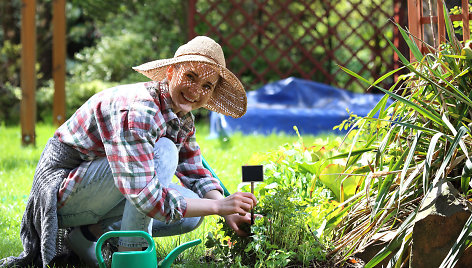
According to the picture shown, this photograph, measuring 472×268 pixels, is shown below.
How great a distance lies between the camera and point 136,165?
76.1 inches

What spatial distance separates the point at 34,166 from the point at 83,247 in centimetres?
193

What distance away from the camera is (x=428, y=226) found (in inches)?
74.3

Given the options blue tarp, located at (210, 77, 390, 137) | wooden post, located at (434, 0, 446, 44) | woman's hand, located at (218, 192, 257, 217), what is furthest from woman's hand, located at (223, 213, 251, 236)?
blue tarp, located at (210, 77, 390, 137)

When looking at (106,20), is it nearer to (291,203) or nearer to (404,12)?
(404,12)

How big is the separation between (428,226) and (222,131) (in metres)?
3.56

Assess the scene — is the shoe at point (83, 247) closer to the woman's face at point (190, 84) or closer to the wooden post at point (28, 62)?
the woman's face at point (190, 84)

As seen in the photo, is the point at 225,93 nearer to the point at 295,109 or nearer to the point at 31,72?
the point at 31,72

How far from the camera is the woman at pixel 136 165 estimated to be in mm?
1963

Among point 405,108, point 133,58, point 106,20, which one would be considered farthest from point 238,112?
point 106,20

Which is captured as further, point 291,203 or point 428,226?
point 291,203

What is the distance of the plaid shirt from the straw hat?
106mm

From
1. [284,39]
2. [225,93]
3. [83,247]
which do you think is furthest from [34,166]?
[284,39]

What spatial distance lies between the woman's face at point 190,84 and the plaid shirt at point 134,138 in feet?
0.12

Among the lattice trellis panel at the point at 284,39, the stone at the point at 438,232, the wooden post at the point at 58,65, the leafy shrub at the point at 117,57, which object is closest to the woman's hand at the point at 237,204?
the stone at the point at 438,232
